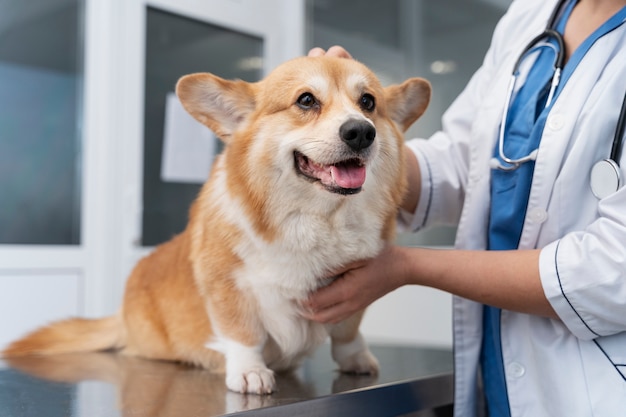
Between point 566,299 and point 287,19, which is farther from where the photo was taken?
point 287,19

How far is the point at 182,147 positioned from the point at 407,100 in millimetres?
1802

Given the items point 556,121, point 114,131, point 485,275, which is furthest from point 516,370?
point 114,131

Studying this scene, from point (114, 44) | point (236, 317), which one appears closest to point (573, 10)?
point (236, 317)

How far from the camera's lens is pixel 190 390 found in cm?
96

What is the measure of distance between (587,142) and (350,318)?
500 millimetres

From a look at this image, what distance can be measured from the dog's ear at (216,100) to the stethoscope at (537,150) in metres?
0.45

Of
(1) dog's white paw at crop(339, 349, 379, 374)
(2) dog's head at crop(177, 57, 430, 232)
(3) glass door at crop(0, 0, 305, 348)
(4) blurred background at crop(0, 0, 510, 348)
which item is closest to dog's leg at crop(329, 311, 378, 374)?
(1) dog's white paw at crop(339, 349, 379, 374)

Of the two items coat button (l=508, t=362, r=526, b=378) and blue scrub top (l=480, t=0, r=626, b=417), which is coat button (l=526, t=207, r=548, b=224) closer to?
blue scrub top (l=480, t=0, r=626, b=417)

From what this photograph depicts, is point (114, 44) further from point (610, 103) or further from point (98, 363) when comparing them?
point (610, 103)

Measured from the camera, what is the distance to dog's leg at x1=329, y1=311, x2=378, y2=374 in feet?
3.72

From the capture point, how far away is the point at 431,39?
259 centimetres

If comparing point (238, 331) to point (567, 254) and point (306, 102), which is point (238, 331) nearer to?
point (306, 102)

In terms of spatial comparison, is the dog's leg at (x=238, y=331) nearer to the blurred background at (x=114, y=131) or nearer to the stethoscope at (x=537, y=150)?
the stethoscope at (x=537, y=150)

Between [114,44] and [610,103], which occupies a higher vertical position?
[114,44]
